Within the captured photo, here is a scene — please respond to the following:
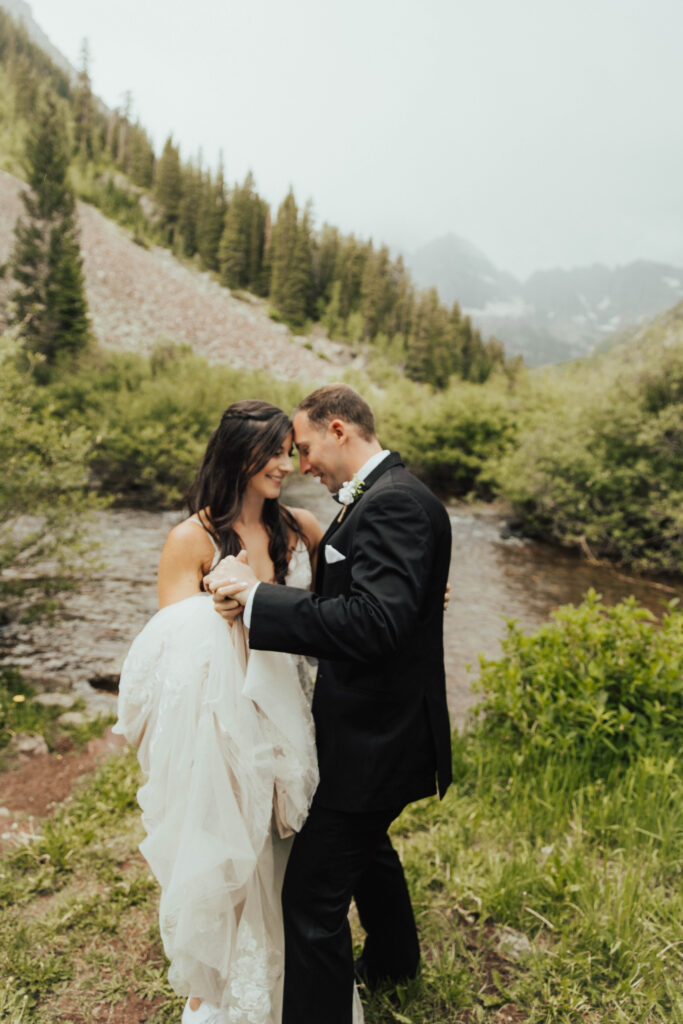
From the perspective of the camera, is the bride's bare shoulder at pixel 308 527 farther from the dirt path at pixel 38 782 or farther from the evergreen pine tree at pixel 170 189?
the evergreen pine tree at pixel 170 189

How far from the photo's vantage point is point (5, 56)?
303ft

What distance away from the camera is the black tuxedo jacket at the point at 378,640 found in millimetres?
1748

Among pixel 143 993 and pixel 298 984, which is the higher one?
pixel 298 984

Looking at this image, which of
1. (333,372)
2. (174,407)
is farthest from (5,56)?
(174,407)

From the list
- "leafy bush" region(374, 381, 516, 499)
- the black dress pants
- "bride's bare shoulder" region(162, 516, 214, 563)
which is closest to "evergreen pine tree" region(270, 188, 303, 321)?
"leafy bush" region(374, 381, 516, 499)

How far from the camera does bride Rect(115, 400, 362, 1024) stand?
1941 millimetres

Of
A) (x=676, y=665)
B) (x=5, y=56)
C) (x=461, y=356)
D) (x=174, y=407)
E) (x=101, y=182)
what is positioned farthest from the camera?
(x=5, y=56)

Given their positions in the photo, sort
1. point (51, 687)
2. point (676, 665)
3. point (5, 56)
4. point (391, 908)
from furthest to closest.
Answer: point (5, 56), point (51, 687), point (676, 665), point (391, 908)

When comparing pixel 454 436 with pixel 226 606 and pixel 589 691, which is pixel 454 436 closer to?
pixel 589 691

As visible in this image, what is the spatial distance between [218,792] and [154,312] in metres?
57.6

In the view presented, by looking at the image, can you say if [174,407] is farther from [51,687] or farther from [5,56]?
[5,56]

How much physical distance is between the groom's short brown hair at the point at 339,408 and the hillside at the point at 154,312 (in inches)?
1765

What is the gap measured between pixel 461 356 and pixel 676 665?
68736 mm

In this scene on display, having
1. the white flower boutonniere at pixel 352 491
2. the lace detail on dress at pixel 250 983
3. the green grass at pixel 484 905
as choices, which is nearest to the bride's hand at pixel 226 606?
the white flower boutonniere at pixel 352 491
